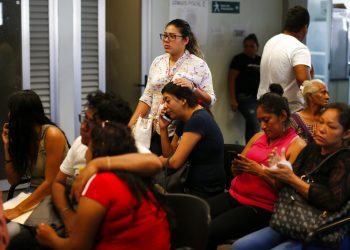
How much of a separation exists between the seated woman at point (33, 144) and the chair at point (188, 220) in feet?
2.68

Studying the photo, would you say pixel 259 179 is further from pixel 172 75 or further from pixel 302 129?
pixel 172 75

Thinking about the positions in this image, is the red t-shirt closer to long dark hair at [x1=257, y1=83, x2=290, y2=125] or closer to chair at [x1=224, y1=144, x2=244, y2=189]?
long dark hair at [x1=257, y1=83, x2=290, y2=125]

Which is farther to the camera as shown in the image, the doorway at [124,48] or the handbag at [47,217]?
the doorway at [124,48]

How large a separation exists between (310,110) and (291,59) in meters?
0.71

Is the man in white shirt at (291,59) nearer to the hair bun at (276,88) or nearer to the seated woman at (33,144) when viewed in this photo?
the hair bun at (276,88)

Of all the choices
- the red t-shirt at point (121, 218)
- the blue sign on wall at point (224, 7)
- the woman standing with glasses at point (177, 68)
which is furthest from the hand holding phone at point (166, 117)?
the blue sign on wall at point (224, 7)

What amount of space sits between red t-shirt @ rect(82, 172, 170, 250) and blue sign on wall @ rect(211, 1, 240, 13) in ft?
14.2

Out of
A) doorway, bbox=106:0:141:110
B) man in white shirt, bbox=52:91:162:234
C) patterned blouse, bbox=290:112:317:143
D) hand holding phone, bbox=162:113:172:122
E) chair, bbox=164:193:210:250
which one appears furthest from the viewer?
doorway, bbox=106:0:141:110

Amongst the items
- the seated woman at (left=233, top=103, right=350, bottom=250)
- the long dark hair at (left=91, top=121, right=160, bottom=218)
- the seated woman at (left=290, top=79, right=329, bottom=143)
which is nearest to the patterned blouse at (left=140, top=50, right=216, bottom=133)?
the seated woman at (left=290, top=79, right=329, bottom=143)

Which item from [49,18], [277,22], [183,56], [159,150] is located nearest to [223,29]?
[277,22]

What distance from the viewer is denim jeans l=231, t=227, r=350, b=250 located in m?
2.78

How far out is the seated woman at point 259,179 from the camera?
3.02 m

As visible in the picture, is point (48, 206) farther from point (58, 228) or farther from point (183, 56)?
point (183, 56)

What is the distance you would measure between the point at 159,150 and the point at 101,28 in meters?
2.27
